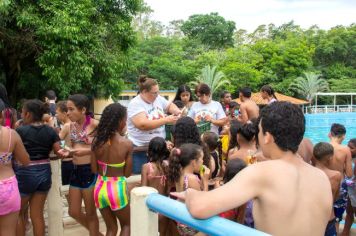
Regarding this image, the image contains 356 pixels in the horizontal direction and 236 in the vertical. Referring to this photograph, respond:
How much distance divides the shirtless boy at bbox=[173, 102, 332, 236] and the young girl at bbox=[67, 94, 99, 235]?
7.27 feet

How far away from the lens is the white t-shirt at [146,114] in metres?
4.32

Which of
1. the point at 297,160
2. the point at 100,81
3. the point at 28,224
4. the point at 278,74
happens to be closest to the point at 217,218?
the point at 297,160

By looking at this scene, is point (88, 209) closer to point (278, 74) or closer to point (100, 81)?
point (100, 81)

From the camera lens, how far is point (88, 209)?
388 centimetres

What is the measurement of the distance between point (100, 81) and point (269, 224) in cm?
1364

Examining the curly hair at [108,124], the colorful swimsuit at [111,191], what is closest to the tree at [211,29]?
the curly hair at [108,124]

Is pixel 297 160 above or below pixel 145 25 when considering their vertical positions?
below

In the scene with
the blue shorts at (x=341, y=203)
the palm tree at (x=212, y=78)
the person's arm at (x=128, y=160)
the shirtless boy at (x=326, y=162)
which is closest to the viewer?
the person's arm at (x=128, y=160)

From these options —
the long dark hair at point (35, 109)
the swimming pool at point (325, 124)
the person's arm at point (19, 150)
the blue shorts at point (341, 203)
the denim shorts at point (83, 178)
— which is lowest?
the swimming pool at point (325, 124)

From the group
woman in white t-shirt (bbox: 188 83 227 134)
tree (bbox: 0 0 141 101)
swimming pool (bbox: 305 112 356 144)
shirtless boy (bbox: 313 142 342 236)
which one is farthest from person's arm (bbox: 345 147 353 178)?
swimming pool (bbox: 305 112 356 144)

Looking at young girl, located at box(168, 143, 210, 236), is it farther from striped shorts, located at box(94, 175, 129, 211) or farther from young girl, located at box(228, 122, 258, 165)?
young girl, located at box(228, 122, 258, 165)

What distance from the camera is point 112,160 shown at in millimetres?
3570

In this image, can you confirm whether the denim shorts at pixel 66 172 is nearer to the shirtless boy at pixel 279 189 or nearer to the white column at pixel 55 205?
the white column at pixel 55 205

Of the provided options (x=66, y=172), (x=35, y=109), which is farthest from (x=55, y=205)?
(x=66, y=172)
